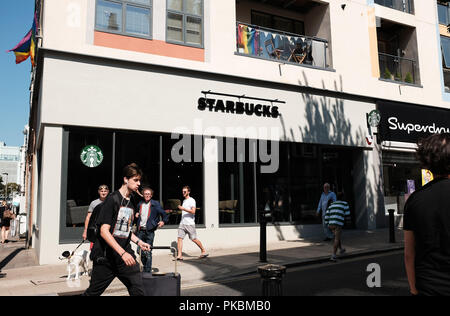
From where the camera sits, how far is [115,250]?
13.4ft

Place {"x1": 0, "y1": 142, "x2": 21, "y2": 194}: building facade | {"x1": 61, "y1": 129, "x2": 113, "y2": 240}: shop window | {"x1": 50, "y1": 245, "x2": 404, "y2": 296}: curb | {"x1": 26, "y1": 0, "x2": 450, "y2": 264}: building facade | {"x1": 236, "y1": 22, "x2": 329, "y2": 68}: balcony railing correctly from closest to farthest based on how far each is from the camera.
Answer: {"x1": 50, "y1": 245, "x2": 404, "y2": 296}: curb < {"x1": 61, "y1": 129, "x2": 113, "y2": 240}: shop window < {"x1": 26, "y1": 0, "x2": 450, "y2": 264}: building facade < {"x1": 236, "y1": 22, "x2": 329, "y2": 68}: balcony railing < {"x1": 0, "y1": 142, "x2": 21, "y2": 194}: building facade

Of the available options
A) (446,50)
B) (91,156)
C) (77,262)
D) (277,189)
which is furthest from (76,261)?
(446,50)

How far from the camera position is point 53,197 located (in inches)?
399

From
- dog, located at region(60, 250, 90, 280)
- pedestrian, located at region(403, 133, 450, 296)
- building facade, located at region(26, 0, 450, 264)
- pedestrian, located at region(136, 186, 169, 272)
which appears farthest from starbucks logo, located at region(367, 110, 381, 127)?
pedestrian, located at region(403, 133, 450, 296)

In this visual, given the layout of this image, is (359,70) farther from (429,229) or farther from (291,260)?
Result: (429,229)

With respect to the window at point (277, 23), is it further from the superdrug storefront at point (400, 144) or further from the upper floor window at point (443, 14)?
the upper floor window at point (443, 14)

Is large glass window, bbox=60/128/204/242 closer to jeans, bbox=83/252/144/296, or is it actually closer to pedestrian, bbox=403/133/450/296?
jeans, bbox=83/252/144/296

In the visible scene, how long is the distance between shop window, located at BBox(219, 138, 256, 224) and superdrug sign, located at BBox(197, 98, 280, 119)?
3.32ft

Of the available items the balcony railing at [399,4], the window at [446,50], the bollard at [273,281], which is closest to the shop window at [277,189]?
the balcony railing at [399,4]

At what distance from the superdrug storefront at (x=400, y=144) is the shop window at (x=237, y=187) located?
21.0ft

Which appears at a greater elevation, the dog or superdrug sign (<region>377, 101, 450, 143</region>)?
superdrug sign (<region>377, 101, 450, 143</region>)

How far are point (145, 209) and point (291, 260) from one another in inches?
144

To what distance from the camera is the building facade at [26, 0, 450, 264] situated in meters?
10.8

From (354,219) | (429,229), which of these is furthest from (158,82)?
(429,229)
